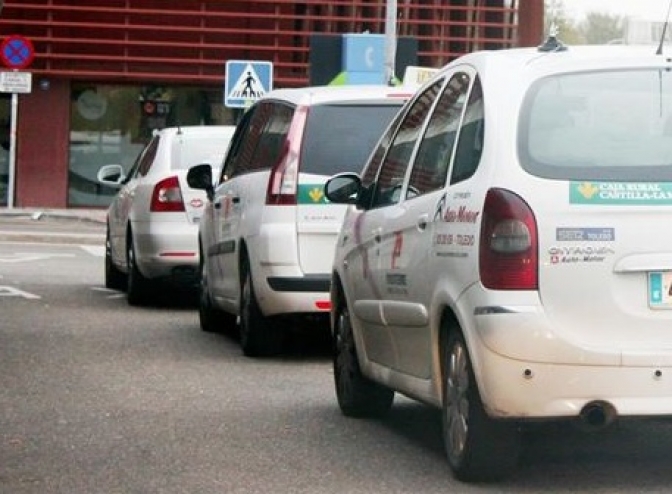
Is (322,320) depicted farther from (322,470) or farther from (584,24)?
(584,24)

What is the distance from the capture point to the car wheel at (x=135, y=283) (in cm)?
1766

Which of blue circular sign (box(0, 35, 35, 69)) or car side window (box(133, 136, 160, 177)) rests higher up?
blue circular sign (box(0, 35, 35, 69))

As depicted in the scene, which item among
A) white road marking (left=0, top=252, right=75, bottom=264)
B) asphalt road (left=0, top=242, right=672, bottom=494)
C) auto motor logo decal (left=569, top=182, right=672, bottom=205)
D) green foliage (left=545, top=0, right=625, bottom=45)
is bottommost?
white road marking (left=0, top=252, right=75, bottom=264)

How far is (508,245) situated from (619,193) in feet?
1.50

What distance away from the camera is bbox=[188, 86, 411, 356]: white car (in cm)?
1241

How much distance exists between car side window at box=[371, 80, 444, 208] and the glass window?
28.4 metres

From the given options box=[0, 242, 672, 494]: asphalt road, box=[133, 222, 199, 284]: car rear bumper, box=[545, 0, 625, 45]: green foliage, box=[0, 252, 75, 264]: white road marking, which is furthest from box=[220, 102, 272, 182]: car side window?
box=[545, 0, 625, 45]: green foliage

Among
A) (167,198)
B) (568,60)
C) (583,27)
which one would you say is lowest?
(167,198)

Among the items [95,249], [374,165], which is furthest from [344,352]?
[95,249]

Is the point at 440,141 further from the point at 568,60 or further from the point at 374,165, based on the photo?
the point at 374,165

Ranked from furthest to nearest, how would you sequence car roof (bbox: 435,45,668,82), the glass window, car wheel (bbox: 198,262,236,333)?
the glass window < car wheel (bbox: 198,262,236,333) < car roof (bbox: 435,45,668,82)

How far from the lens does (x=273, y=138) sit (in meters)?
13.1

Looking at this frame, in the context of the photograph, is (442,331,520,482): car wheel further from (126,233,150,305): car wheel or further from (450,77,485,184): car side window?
(126,233,150,305): car wheel

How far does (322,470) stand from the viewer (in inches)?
332
